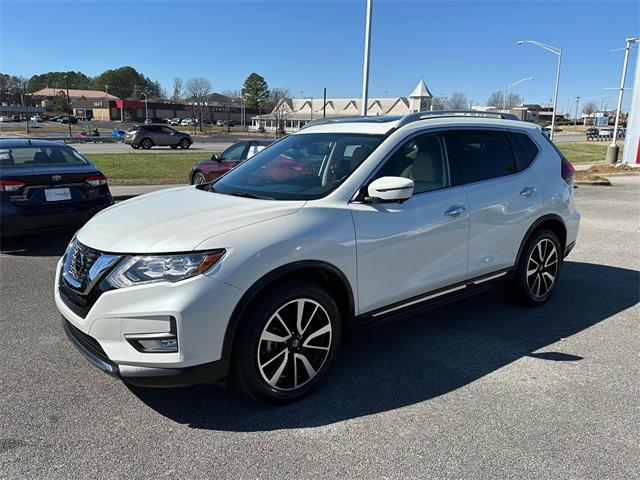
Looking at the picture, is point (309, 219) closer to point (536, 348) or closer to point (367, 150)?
point (367, 150)

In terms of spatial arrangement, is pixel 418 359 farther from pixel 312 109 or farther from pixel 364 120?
pixel 312 109

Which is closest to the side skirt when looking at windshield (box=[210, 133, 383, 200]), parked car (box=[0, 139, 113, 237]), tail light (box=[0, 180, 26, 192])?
windshield (box=[210, 133, 383, 200])

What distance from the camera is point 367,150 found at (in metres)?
3.85

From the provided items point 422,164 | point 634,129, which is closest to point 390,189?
point 422,164

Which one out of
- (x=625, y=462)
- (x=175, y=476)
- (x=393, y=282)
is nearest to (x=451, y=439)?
(x=625, y=462)

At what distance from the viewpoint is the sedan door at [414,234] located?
3557mm

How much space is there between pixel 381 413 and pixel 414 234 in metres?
1.28

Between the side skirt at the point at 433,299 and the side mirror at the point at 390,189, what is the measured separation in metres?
0.82

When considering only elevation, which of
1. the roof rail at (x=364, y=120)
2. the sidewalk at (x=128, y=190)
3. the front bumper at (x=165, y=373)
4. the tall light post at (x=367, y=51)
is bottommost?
the sidewalk at (x=128, y=190)

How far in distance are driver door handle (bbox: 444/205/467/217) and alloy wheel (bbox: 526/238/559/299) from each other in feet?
4.01

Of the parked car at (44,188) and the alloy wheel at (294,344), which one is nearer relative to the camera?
the alloy wheel at (294,344)

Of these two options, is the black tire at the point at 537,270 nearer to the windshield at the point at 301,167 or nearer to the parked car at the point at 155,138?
the windshield at the point at 301,167

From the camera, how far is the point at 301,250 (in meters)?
3.17

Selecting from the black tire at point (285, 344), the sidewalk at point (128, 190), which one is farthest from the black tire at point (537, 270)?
the sidewalk at point (128, 190)
